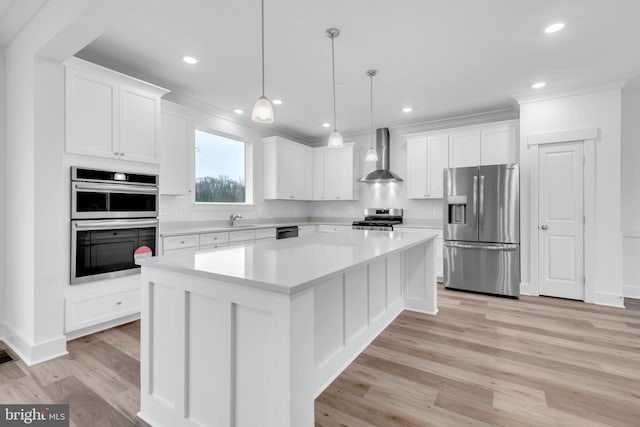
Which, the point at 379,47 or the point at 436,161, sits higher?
the point at 379,47

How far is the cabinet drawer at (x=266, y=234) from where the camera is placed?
4602mm

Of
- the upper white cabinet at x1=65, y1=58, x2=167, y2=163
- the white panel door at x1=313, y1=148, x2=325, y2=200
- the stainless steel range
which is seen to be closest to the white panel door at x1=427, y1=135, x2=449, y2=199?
the stainless steel range

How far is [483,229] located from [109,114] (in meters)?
4.50

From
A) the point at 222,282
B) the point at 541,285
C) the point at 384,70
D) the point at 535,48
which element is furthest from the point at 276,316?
the point at 541,285

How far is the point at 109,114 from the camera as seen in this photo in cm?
280

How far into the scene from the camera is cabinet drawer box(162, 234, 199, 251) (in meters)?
3.31

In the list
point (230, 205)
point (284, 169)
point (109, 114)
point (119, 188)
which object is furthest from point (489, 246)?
point (109, 114)

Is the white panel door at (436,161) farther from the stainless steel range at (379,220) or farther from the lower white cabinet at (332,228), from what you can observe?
the lower white cabinet at (332,228)

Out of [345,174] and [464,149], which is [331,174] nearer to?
[345,174]

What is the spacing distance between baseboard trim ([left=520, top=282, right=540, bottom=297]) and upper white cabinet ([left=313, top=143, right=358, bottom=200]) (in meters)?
3.03

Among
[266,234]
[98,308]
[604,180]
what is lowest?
[98,308]

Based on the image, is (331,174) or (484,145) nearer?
(484,145)

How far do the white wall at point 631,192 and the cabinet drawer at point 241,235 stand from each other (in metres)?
5.00

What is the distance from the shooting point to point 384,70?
131 inches
